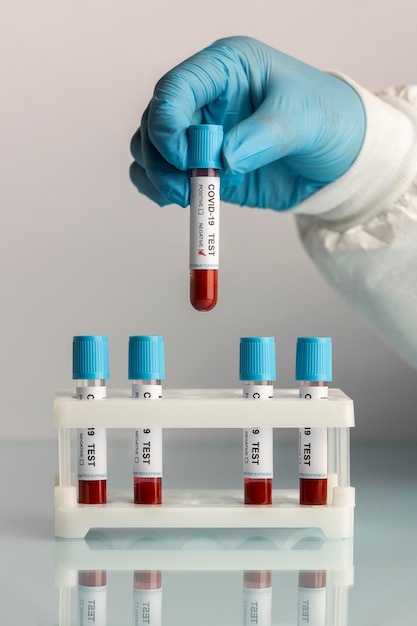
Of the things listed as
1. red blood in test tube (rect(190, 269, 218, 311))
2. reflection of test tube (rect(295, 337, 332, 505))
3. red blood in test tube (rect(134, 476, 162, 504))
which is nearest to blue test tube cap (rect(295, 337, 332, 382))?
reflection of test tube (rect(295, 337, 332, 505))

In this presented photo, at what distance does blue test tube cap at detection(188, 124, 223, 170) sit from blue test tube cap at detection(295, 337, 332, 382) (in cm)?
26

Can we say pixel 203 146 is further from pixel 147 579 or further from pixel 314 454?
pixel 147 579

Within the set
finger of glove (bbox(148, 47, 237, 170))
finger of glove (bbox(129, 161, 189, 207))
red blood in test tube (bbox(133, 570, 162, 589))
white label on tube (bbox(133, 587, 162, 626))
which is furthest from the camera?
finger of glove (bbox(129, 161, 189, 207))

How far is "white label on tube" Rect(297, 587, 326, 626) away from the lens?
0.94 m

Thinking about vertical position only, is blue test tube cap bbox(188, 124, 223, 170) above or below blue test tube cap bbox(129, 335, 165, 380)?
above

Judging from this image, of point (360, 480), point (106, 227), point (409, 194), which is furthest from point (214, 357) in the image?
point (409, 194)

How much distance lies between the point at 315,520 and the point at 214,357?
119 centimetres

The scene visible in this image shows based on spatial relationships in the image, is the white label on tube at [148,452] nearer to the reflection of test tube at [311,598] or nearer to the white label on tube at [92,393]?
the white label on tube at [92,393]

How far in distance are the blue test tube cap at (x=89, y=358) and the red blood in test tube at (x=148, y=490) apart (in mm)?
142

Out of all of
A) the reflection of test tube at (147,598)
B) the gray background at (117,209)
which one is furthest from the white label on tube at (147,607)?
the gray background at (117,209)

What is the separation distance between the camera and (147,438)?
123 cm

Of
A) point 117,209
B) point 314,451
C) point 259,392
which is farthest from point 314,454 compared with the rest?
point 117,209

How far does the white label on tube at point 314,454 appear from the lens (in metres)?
1.23

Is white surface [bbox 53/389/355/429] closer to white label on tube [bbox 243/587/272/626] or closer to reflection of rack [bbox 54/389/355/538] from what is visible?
reflection of rack [bbox 54/389/355/538]
